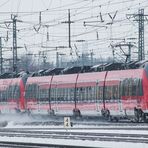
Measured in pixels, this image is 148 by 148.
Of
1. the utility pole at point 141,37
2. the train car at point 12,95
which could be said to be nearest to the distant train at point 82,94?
the train car at point 12,95

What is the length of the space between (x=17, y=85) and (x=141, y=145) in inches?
1092

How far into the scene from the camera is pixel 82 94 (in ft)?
129

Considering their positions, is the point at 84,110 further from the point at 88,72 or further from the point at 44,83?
the point at 44,83

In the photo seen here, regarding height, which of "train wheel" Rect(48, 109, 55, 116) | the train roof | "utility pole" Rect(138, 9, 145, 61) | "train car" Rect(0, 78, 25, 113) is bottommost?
"train wheel" Rect(48, 109, 55, 116)

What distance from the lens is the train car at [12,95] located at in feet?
155

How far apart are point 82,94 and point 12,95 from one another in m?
10.4

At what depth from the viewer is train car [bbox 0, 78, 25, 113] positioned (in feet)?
155

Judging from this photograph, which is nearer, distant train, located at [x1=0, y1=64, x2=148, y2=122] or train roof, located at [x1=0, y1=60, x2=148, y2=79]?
distant train, located at [x1=0, y1=64, x2=148, y2=122]

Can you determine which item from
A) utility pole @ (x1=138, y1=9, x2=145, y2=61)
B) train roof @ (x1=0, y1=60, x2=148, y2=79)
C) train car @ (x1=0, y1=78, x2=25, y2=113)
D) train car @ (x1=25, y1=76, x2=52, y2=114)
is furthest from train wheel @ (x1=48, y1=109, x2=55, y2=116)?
utility pole @ (x1=138, y1=9, x2=145, y2=61)

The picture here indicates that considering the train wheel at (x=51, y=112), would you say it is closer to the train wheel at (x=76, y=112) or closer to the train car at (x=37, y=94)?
the train car at (x=37, y=94)

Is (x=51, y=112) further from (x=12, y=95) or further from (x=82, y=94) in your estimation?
(x=12, y=95)

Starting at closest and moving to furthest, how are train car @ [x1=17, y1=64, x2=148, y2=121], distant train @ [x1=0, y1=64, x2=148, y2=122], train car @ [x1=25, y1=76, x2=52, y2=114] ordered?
train car @ [x1=17, y1=64, x2=148, y2=121]
distant train @ [x1=0, y1=64, x2=148, y2=122]
train car @ [x1=25, y1=76, x2=52, y2=114]

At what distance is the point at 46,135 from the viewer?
28.3 meters

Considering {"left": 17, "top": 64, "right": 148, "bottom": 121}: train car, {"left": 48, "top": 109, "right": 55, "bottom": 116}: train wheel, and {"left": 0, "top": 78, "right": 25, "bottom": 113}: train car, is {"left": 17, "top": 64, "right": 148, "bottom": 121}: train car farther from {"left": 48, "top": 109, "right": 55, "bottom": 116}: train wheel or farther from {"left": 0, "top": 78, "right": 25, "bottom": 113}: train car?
{"left": 0, "top": 78, "right": 25, "bottom": 113}: train car
